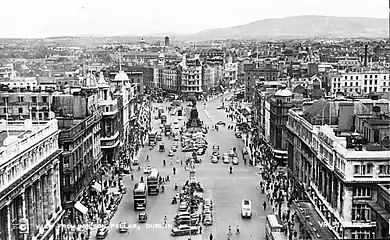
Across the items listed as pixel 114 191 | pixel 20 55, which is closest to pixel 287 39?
pixel 20 55

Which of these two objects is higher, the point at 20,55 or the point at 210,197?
the point at 20,55

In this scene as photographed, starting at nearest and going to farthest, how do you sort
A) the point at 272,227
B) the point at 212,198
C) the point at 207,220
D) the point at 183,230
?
the point at 272,227
the point at 183,230
the point at 207,220
the point at 212,198

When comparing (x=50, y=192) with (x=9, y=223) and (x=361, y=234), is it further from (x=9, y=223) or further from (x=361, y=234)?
(x=361, y=234)

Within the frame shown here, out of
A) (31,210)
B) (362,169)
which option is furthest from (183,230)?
(362,169)

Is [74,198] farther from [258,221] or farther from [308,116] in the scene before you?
[308,116]

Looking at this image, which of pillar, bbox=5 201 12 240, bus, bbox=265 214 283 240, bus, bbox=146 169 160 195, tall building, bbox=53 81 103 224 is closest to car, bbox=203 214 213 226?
bus, bbox=265 214 283 240
